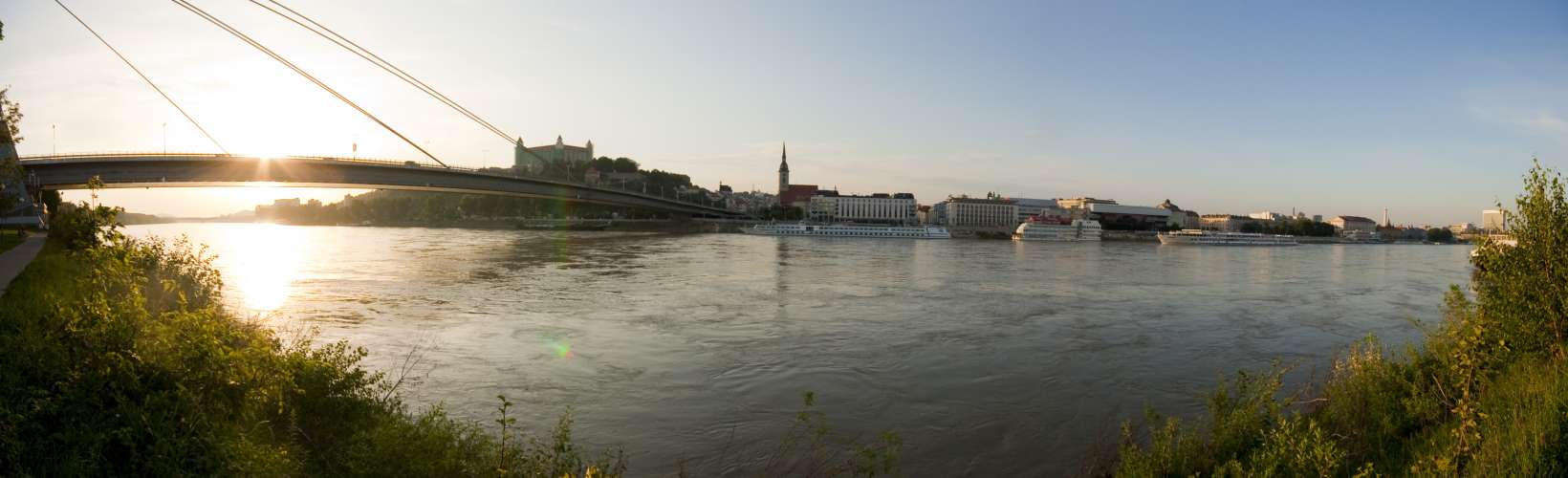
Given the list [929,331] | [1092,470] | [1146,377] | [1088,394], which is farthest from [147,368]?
[929,331]

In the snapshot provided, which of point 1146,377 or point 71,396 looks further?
point 1146,377

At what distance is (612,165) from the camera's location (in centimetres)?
13138

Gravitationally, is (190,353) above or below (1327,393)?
above

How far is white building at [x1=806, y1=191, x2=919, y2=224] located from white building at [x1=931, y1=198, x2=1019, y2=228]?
11.0 m

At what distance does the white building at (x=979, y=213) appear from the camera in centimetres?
15075

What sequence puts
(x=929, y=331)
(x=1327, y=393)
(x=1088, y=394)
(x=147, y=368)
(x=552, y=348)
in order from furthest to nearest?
(x=929, y=331) < (x=552, y=348) < (x=1088, y=394) < (x=1327, y=393) < (x=147, y=368)

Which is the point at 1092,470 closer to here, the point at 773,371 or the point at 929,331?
the point at 773,371

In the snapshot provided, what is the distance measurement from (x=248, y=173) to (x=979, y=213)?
447 feet

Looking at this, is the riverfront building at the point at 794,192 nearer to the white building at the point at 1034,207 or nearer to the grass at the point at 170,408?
the white building at the point at 1034,207

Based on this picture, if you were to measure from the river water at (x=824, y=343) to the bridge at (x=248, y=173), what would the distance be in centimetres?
640

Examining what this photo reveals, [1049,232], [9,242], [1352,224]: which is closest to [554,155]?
[1049,232]

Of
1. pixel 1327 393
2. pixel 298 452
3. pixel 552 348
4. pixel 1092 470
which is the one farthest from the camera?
pixel 552 348

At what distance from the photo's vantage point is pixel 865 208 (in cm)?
14162

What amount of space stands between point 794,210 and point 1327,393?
382 feet
